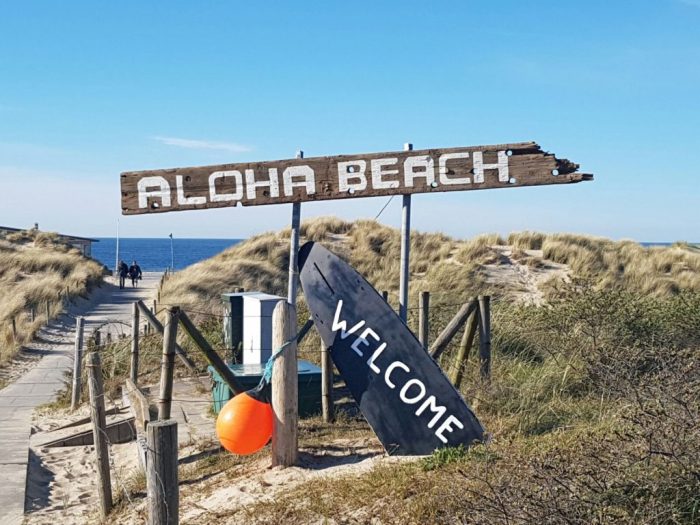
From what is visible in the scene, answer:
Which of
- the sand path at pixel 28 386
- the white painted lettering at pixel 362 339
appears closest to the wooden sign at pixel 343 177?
the white painted lettering at pixel 362 339

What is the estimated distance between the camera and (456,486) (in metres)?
5.09

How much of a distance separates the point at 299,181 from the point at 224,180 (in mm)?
734

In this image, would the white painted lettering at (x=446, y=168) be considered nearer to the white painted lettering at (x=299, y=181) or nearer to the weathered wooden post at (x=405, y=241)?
the weathered wooden post at (x=405, y=241)

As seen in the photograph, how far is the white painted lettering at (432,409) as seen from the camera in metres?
6.39

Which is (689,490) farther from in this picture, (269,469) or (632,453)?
(269,469)

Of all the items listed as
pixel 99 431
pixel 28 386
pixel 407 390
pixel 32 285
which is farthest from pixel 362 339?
pixel 32 285

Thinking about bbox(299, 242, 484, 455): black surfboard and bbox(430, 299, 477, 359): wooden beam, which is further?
bbox(430, 299, 477, 359): wooden beam

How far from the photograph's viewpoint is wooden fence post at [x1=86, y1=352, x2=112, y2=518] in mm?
6746

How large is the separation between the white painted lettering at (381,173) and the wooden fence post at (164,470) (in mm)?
3459

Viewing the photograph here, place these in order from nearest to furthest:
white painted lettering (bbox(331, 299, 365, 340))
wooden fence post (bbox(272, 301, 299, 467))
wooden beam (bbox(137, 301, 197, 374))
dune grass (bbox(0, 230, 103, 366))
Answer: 1. wooden fence post (bbox(272, 301, 299, 467))
2. white painted lettering (bbox(331, 299, 365, 340))
3. wooden beam (bbox(137, 301, 197, 374))
4. dune grass (bbox(0, 230, 103, 366))

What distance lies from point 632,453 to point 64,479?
617 cm

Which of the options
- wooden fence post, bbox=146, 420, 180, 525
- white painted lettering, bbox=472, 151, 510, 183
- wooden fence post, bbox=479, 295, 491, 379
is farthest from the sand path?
white painted lettering, bbox=472, 151, 510, 183

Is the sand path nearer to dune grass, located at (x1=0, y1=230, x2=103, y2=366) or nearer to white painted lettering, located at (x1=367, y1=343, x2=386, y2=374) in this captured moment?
dune grass, located at (x1=0, y1=230, x2=103, y2=366)

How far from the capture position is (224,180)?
7477 millimetres
